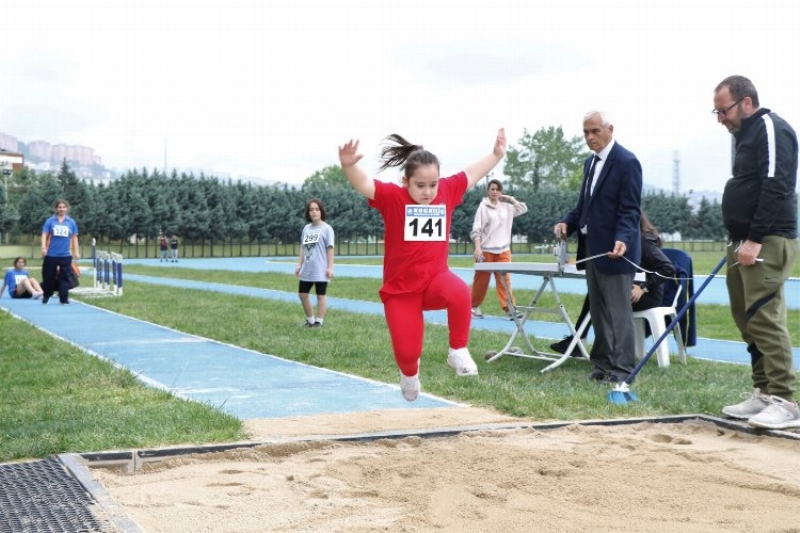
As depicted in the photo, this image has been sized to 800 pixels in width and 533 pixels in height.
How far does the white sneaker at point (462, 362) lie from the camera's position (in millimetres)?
6105

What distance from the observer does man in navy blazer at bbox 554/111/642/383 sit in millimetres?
8039

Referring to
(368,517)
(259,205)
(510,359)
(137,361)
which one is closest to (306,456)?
(368,517)

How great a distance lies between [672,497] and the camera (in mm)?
4535

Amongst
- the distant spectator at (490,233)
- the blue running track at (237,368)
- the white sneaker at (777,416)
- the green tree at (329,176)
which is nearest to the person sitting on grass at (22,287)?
the blue running track at (237,368)

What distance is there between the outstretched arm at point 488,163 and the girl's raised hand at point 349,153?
97cm

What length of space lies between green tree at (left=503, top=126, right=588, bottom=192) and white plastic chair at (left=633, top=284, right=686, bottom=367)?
10857cm

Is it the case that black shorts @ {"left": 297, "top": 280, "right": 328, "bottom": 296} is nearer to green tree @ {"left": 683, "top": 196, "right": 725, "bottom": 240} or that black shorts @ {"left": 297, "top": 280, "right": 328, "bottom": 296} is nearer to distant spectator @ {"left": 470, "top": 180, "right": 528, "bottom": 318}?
distant spectator @ {"left": 470, "top": 180, "right": 528, "bottom": 318}

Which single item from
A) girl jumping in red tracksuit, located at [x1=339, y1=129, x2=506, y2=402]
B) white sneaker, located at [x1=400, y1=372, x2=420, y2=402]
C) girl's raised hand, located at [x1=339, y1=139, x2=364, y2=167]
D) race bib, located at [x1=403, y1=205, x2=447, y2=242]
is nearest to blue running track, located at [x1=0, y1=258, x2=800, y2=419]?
white sneaker, located at [x1=400, y1=372, x2=420, y2=402]

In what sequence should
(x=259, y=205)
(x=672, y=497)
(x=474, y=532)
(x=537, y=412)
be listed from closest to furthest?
(x=474, y=532) < (x=672, y=497) < (x=537, y=412) < (x=259, y=205)

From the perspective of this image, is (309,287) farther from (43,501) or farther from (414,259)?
(43,501)

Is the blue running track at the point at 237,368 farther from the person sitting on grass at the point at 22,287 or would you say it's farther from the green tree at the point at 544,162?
the green tree at the point at 544,162

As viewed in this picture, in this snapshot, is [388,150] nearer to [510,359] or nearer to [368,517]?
[368,517]

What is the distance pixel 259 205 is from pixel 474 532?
223 feet

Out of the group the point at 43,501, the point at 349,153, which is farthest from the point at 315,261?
the point at 43,501
